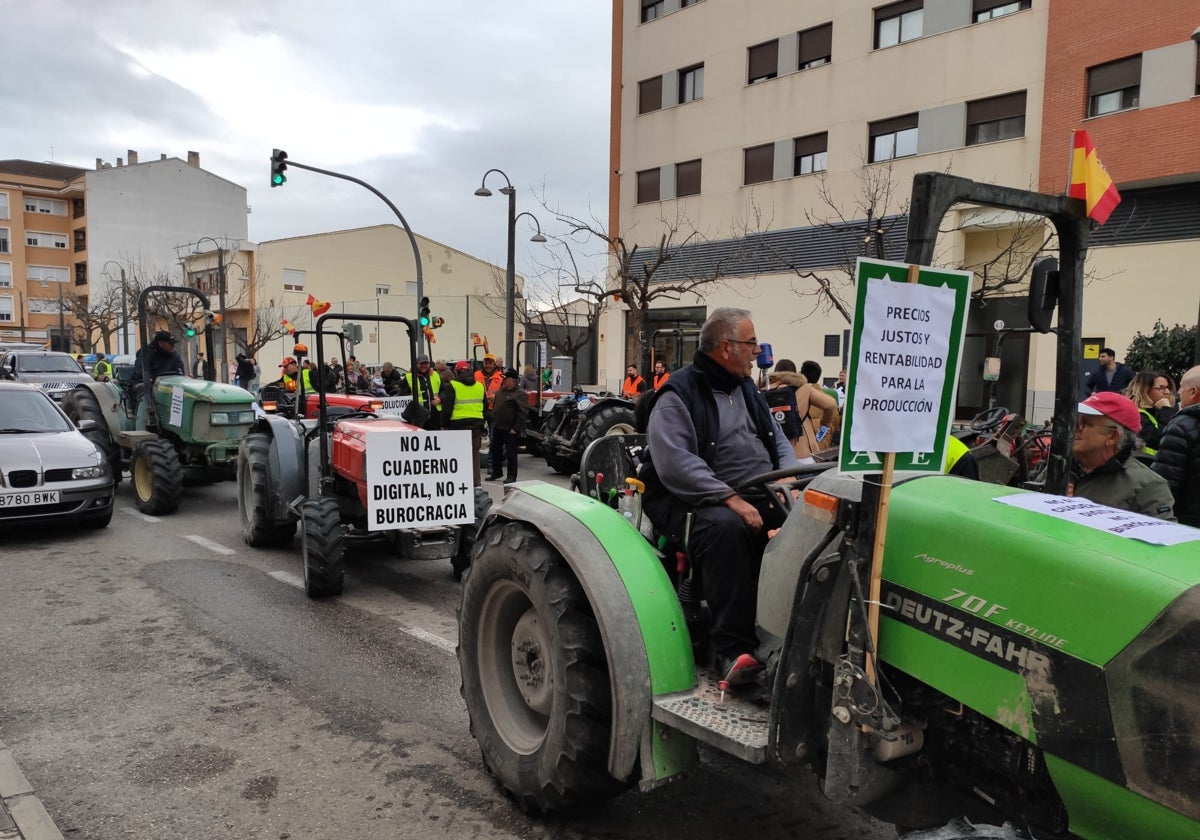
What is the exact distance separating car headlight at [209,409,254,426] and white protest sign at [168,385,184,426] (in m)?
0.34

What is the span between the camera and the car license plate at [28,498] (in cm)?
789

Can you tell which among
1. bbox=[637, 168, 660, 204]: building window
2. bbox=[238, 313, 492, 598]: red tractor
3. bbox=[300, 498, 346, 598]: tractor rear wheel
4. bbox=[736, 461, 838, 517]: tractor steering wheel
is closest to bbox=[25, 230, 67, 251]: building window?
bbox=[637, 168, 660, 204]: building window

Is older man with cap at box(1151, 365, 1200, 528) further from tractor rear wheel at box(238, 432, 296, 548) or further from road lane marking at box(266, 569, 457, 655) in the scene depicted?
tractor rear wheel at box(238, 432, 296, 548)

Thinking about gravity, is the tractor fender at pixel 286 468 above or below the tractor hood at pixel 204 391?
below

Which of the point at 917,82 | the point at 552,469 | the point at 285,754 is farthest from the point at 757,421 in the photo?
the point at 917,82

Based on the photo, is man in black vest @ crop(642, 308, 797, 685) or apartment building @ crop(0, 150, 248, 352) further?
apartment building @ crop(0, 150, 248, 352)

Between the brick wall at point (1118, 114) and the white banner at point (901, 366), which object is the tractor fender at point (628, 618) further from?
the brick wall at point (1118, 114)

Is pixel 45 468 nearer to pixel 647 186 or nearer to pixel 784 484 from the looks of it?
pixel 784 484

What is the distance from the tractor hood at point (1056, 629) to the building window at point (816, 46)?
24241mm

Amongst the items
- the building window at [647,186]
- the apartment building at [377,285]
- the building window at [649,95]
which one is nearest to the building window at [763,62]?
the building window at [649,95]

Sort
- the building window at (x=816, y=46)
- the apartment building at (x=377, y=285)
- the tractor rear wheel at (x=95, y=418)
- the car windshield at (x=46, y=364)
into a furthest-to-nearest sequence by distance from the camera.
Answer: the apartment building at (x=377, y=285) < the building window at (x=816, y=46) < the car windshield at (x=46, y=364) < the tractor rear wheel at (x=95, y=418)

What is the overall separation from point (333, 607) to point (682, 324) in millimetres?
23146

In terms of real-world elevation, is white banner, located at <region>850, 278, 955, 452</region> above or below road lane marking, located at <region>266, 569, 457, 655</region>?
above

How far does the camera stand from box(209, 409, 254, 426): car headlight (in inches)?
408
